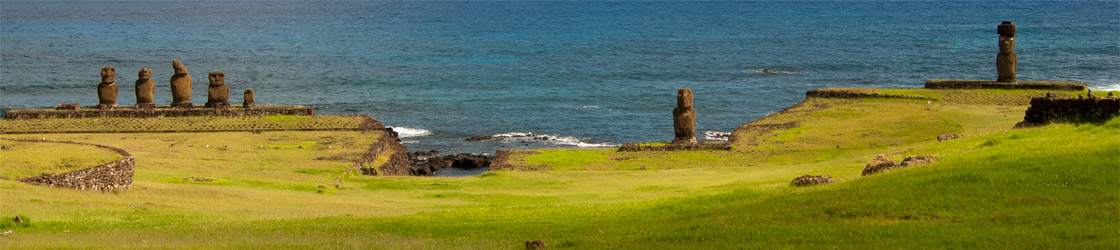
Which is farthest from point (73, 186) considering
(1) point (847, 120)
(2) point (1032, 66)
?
(2) point (1032, 66)

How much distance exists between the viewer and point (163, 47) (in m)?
166

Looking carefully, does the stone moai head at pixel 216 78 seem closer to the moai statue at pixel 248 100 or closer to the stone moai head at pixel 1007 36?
the moai statue at pixel 248 100

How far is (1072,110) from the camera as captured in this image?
36.6 m

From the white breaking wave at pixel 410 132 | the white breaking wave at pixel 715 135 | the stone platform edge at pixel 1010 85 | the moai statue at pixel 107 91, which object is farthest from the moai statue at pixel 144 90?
the stone platform edge at pixel 1010 85

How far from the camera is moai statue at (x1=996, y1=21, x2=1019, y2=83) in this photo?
7475 cm

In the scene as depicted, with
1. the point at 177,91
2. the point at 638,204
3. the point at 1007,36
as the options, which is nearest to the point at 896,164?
the point at 638,204

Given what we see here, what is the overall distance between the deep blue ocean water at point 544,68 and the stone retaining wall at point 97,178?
28653 millimetres

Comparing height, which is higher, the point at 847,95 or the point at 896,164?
the point at 896,164

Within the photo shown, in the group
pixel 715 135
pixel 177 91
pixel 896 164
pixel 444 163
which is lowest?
pixel 715 135

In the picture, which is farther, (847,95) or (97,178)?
(847,95)

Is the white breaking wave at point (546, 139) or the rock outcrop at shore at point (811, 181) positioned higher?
the rock outcrop at shore at point (811, 181)

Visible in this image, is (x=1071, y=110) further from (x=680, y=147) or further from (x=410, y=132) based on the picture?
(x=410, y=132)

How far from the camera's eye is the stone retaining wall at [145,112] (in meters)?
69.1

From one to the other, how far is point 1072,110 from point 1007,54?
4038 cm
